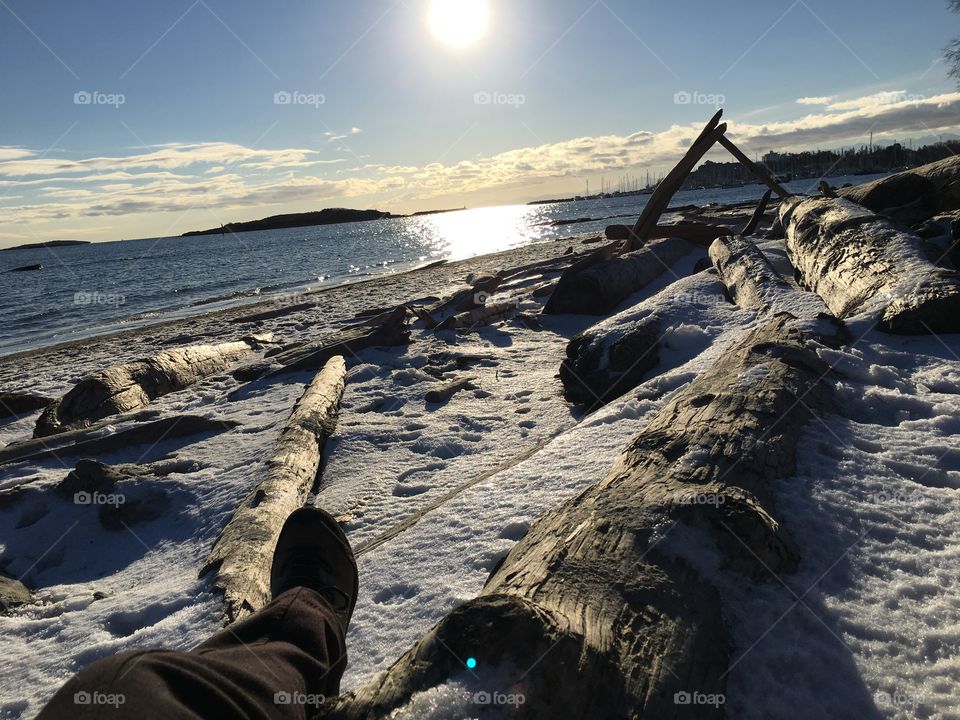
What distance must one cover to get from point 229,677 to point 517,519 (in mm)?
2000

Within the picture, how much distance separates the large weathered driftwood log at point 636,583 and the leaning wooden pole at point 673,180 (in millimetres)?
10363

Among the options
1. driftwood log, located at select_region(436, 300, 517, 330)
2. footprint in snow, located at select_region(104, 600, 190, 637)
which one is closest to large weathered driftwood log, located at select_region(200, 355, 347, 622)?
footprint in snow, located at select_region(104, 600, 190, 637)

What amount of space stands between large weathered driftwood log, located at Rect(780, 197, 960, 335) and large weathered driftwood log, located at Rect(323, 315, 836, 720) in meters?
1.54

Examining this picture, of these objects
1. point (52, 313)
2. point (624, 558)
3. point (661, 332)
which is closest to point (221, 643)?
point (624, 558)

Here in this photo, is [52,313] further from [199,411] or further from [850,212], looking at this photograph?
[850,212]

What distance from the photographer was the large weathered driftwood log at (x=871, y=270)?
12.8ft

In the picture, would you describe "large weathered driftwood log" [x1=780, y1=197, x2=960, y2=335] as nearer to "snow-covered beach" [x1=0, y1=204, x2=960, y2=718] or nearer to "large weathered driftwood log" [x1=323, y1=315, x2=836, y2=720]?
"snow-covered beach" [x1=0, y1=204, x2=960, y2=718]

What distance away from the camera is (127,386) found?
26.2 ft

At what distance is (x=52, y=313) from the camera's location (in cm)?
2462

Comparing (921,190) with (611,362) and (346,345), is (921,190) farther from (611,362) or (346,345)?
(346,345)

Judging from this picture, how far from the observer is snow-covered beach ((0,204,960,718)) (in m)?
1.77

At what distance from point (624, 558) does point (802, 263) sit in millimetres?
5884

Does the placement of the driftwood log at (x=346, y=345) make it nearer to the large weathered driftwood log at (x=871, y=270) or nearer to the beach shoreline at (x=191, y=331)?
the beach shoreline at (x=191, y=331)

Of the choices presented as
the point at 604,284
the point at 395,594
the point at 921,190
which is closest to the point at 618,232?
the point at 604,284
